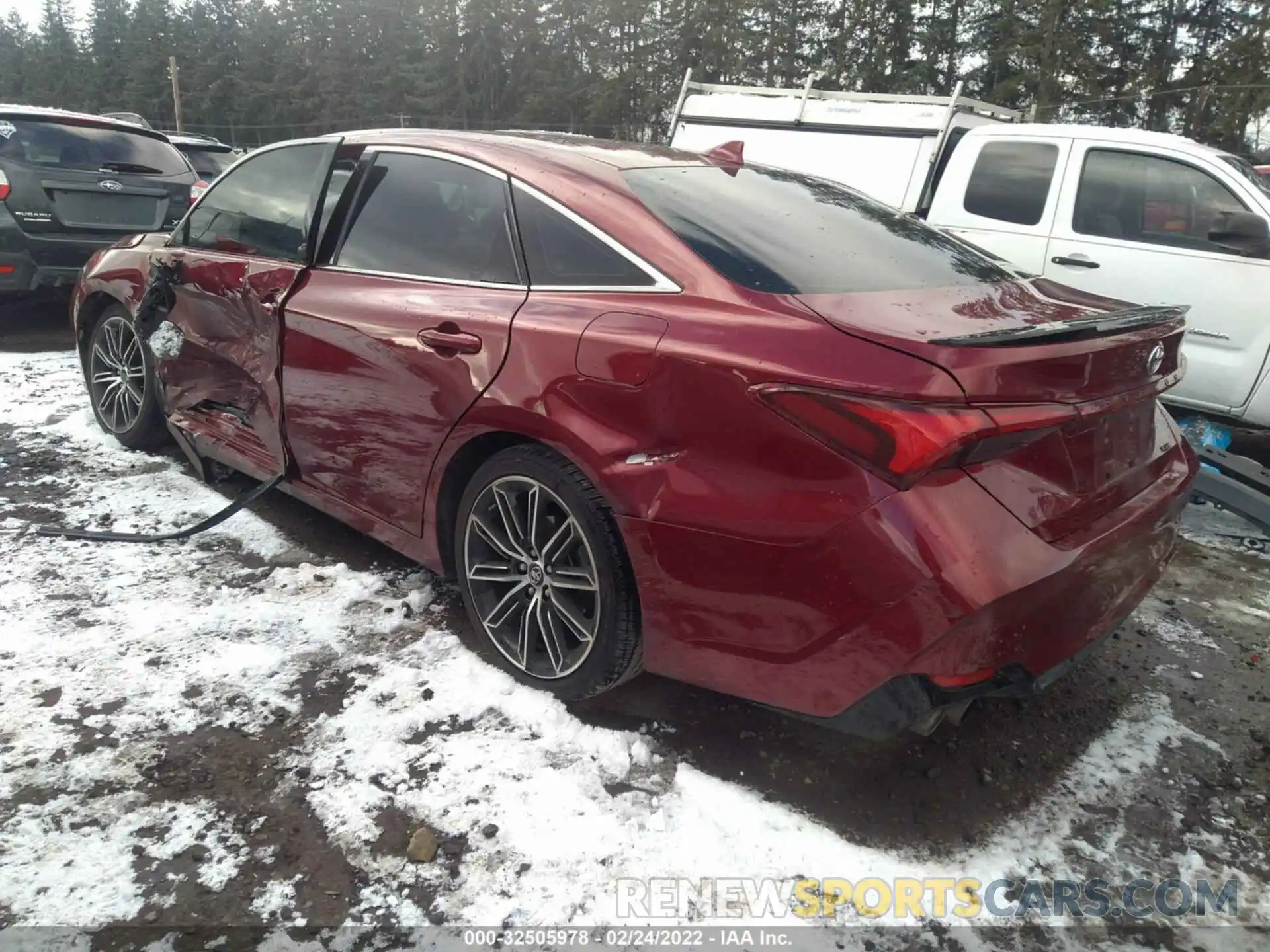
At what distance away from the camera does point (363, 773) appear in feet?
7.63

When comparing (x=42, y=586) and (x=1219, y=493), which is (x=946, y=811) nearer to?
(x=1219, y=493)

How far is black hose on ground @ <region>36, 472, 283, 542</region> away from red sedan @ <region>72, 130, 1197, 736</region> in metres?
0.13

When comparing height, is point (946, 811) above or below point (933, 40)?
below

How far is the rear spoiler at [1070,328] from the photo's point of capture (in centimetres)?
194

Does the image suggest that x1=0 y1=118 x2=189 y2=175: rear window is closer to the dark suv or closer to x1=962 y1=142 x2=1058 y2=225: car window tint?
the dark suv

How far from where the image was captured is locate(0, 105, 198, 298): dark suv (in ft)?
21.0

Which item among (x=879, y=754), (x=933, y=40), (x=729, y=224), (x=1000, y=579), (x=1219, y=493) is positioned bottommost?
(x=879, y=754)

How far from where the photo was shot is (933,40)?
3092cm

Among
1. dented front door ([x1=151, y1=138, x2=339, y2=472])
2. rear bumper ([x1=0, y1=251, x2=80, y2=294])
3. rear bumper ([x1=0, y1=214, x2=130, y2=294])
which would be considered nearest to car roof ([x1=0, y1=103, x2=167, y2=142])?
rear bumper ([x1=0, y1=214, x2=130, y2=294])

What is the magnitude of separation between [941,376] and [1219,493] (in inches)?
91.1

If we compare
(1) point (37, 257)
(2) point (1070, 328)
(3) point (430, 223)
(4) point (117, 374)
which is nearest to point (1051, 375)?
(2) point (1070, 328)

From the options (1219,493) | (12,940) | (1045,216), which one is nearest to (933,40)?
(1045,216)

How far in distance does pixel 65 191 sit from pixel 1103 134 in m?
7.36

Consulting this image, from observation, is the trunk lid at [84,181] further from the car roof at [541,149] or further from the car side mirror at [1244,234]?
the car side mirror at [1244,234]
